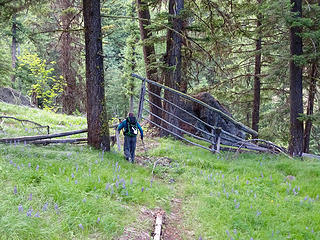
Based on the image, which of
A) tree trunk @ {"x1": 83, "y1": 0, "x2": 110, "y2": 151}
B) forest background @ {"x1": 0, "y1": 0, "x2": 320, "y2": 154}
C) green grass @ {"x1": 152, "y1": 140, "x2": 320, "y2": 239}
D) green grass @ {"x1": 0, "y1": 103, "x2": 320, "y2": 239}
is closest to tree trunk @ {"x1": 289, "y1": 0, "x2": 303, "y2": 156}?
forest background @ {"x1": 0, "y1": 0, "x2": 320, "y2": 154}

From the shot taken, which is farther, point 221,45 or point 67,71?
point 67,71

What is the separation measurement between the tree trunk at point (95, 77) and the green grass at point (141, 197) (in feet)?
2.54

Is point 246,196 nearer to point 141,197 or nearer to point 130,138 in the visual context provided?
point 141,197

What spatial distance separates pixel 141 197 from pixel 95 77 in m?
4.52

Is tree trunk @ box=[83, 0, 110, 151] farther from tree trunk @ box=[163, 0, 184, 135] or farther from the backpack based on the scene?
tree trunk @ box=[163, 0, 184, 135]

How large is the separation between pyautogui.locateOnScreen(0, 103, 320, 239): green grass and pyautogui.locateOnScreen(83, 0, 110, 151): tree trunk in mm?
774

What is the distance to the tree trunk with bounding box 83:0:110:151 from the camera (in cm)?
788

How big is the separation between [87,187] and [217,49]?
379 inches

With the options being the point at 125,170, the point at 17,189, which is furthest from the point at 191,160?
the point at 17,189

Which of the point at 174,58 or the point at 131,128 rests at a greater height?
the point at 174,58

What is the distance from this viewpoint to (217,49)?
39.5ft

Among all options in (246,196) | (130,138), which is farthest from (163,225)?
(130,138)

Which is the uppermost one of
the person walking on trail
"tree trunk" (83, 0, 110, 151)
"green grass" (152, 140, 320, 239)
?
"tree trunk" (83, 0, 110, 151)

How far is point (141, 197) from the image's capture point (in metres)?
5.02
